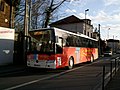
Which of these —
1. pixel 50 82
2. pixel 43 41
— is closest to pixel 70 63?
pixel 43 41

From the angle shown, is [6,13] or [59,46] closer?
[59,46]

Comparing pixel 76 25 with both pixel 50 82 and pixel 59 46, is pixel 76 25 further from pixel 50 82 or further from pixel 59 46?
pixel 50 82

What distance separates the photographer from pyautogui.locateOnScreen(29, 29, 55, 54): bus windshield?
1759 centimetres

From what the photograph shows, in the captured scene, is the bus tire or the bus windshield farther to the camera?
the bus tire

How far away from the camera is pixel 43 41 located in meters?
17.8

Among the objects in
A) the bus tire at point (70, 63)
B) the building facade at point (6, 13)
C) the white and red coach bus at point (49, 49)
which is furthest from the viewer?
the building facade at point (6, 13)

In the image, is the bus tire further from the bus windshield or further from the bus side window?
the bus windshield

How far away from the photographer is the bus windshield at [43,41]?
693 inches

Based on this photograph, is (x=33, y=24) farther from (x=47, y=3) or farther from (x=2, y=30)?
(x=2, y=30)

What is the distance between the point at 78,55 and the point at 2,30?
6.90 metres

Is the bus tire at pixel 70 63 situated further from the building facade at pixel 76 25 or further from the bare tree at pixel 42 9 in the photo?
the building facade at pixel 76 25

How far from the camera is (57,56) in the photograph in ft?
58.6

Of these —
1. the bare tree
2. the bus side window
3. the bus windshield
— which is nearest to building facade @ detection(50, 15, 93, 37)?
the bare tree

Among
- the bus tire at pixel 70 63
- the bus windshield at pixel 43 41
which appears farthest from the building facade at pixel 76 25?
the bus windshield at pixel 43 41
